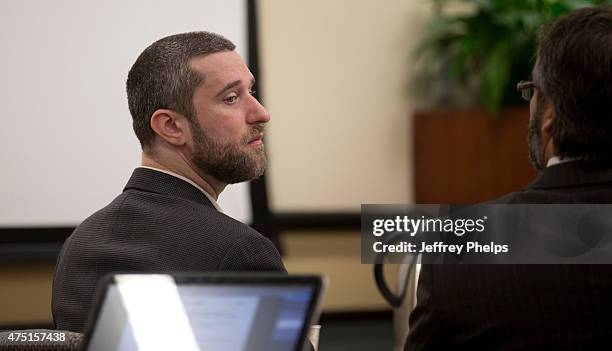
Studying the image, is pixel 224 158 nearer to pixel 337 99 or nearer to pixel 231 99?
pixel 231 99

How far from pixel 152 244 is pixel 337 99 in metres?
2.86

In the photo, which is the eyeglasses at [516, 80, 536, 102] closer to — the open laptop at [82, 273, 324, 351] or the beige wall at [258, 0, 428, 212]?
the open laptop at [82, 273, 324, 351]

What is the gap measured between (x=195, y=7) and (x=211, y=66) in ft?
6.37

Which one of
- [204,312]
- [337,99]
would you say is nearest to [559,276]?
[204,312]

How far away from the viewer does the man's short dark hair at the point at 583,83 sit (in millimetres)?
1213

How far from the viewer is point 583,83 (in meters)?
1.22

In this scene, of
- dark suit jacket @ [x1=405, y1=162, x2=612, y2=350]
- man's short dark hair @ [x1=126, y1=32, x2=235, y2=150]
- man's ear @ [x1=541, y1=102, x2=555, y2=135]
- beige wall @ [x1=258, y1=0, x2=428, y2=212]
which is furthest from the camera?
beige wall @ [x1=258, y1=0, x2=428, y2=212]

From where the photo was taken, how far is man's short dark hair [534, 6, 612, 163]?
3.98 ft

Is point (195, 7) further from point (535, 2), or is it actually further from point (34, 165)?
point (535, 2)

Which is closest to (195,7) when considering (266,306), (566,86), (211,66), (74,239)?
(211,66)

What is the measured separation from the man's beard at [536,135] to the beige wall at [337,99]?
2591mm

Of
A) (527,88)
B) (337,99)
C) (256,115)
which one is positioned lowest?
(337,99)

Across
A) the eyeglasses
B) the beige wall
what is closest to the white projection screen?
the beige wall

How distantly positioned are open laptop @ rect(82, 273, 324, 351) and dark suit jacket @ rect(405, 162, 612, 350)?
418 mm
